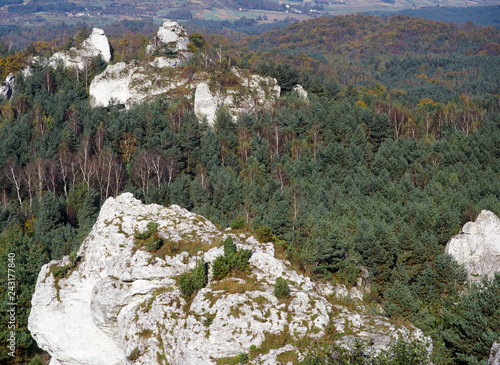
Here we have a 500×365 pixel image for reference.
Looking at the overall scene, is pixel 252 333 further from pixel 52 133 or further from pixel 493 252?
pixel 52 133

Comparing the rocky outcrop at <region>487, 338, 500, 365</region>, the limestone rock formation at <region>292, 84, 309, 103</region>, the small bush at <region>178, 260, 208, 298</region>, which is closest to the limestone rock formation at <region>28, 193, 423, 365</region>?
the small bush at <region>178, 260, 208, 298</region>

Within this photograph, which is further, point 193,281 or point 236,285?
point 236,285

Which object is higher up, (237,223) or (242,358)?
(237,223)

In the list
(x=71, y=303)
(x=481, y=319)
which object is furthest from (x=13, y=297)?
(x=481, y=319)

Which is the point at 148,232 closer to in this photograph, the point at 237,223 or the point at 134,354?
the point at 237,223

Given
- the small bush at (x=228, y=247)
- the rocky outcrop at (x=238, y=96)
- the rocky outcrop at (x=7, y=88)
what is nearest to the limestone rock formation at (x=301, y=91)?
the rocky outcrop at (x=238, y=96)

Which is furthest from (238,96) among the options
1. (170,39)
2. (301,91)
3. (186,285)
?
(186,285)
